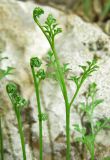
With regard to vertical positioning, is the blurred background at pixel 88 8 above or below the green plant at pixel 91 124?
above

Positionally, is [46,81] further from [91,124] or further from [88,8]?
[88,8]

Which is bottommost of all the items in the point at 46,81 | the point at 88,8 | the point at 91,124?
the point at 91,124

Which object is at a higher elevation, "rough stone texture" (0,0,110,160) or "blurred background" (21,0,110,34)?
"blurred background" (21,0,110,34)

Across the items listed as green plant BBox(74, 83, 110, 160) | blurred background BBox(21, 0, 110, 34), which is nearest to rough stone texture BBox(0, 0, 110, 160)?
green plant BBox(74, 83, 110, 160)

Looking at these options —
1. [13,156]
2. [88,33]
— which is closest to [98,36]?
[88,33]

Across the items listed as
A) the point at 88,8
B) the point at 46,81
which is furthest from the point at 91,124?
the point at 88,8

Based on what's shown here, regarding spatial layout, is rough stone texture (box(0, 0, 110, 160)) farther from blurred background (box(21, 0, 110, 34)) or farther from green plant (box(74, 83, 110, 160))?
blurred background (box(21, 0, 110, 34))

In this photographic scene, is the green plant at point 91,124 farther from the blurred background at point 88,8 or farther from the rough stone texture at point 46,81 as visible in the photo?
the blurred background at point 88,8

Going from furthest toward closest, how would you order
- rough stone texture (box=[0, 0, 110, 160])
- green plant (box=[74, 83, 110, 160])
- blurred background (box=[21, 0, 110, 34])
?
blurred background (box=[21, 0, 110, 34])
rough stone texture (box=[0, 0, 110, 160])
green plant (box=[74, 83, 110, 160])

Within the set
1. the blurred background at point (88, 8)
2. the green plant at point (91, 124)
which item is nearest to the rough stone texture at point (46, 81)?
the green plant at point (91, 124)
